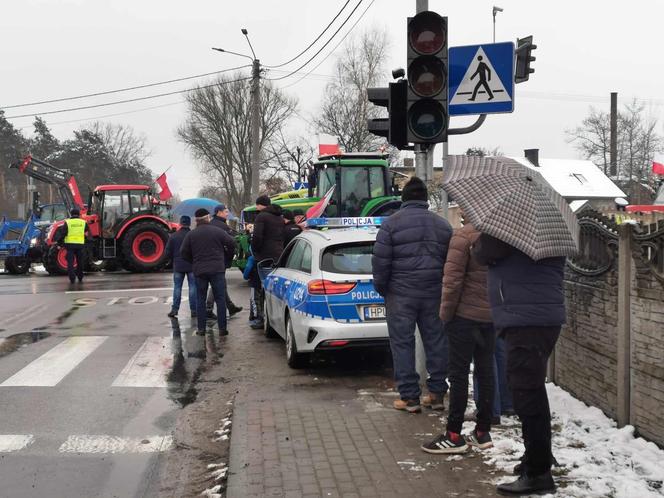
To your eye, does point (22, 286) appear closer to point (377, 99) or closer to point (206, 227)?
point (206, 227)

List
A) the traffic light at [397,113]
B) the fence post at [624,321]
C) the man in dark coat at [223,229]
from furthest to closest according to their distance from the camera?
the man in dark coat at [223,229]
the traffic light at [397,113]
the fence post at [624,321]

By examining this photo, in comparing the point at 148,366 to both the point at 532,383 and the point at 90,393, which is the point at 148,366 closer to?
the point at 90,393

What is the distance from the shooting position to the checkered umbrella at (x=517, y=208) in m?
3.77

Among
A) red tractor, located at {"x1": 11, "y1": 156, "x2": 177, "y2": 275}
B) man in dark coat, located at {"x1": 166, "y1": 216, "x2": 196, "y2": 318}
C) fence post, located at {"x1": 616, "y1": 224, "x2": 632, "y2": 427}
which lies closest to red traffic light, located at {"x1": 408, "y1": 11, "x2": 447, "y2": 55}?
fence post, located at {"x1": 616, "y1": 224, "x2": 632, "y2": 427}

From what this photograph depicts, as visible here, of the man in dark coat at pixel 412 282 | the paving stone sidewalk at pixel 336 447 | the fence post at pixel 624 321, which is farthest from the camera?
the man in dark coat at pixel 412 282

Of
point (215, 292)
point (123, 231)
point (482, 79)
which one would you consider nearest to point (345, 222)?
point (215, 292)

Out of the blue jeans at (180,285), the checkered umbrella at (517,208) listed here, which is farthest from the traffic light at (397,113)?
the blue jeans at (180,285)

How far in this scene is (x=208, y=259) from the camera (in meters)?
10.1

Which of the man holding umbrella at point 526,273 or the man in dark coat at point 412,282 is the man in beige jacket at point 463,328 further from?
the man in dark coat at point 412,282

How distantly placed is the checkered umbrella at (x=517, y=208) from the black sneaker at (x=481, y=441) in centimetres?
168

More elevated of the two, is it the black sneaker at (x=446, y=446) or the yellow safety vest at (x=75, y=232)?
the yellow safety vest at (x=75, y=232)

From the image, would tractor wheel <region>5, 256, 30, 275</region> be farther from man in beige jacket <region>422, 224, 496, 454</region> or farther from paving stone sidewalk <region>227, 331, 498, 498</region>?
man in beige jacket <region>422, 224, 496, 454</region>

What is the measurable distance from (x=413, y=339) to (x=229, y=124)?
56982 mm

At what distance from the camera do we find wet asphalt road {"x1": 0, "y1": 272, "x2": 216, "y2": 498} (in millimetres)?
4656
